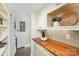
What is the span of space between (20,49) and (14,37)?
214mm

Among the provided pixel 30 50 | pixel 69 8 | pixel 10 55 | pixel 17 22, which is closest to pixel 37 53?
pixel 30 50

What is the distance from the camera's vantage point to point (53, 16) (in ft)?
5.95

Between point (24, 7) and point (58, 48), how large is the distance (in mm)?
798

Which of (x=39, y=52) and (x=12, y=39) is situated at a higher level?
(x=12, y=39)

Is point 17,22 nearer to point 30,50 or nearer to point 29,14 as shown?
point 29,14

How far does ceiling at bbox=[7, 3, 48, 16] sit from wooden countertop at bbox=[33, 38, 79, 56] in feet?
1.45

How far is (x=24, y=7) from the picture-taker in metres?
1.55

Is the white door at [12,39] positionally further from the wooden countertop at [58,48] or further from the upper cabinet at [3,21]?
the wooden countertop at [58,48]

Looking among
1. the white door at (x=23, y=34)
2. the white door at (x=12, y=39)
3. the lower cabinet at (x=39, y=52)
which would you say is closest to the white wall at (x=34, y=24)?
the white door at (x=23, y=34)

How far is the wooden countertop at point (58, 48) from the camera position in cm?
151

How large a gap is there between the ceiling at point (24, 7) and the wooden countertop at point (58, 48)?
0.44 metres

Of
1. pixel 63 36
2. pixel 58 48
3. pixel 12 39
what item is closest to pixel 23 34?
pixel 12 39

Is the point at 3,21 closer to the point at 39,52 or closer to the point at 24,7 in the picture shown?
the point at 24,7

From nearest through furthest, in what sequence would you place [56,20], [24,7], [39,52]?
[24,7], [39,52], [56,20]
